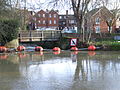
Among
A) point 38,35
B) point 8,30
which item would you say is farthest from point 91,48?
point 8,30

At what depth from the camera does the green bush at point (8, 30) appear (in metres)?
23.6

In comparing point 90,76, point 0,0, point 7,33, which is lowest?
point 90,76

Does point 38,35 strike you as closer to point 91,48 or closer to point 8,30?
point 8,30

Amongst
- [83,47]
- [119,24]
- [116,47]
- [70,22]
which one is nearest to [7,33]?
[83,47]

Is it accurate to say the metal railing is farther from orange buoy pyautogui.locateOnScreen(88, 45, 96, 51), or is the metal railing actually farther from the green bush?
orange buoy pyautogui.locateOnScreen(88, 45, 96, 51)

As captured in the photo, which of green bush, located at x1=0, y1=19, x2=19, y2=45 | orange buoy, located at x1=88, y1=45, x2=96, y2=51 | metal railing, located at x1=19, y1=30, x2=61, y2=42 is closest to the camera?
orange buoy, located at x1=88, y1=45, x2=96, y2=51

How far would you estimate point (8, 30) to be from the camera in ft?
78.7

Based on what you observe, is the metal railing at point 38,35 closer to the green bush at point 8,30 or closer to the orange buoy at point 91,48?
the green bush at point 8,30

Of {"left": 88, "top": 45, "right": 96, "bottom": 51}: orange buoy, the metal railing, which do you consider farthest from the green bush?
{"left": 88, "top": 45, "right": 96, "bottom": 51}: orange buoy

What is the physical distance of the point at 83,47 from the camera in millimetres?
24375

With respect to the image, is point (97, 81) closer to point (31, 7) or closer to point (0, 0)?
point (0, 0)

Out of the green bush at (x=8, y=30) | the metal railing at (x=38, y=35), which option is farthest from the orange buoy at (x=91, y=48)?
the green bush at (x=8, y=30)

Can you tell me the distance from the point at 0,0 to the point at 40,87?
12.8 metres

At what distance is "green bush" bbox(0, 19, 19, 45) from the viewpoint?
77.6ft
